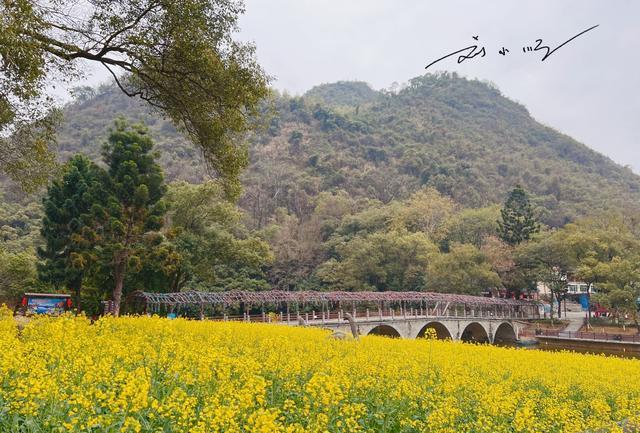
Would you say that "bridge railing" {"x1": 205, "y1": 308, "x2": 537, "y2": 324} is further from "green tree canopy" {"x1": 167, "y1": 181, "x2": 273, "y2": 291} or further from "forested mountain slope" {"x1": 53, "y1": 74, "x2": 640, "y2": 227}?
"forested mountain slope" {"x1": 53, "y1": 74, "x2": 640, "y2": 227}

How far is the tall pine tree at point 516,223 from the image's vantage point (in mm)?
49500

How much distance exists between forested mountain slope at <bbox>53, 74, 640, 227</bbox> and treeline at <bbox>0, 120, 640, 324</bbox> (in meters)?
6.63

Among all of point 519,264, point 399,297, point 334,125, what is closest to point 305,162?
point 334,125

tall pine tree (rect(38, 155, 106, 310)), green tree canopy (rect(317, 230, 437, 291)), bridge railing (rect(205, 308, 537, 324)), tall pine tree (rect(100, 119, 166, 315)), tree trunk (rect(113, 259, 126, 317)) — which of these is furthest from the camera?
green tree canopy (rect(317, 230, 437, 291))

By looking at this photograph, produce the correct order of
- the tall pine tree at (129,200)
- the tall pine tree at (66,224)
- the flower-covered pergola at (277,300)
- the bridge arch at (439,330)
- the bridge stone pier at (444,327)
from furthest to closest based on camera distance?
the bridge arch at (439,330)
the bridge stone pier at (444,327)
the tall pine tree at (66,224)
the flower-covered pergola at (277,300)
the tall pine tree at (129,200)

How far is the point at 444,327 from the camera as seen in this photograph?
3700cm

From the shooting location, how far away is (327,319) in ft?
96.6

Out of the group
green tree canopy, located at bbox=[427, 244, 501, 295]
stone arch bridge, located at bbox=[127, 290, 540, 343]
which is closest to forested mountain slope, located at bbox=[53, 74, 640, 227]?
green tree canopy, located at bbox=[427, 244, 501, 295]

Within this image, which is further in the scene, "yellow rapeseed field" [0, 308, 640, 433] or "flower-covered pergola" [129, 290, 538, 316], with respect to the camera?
"flower-covered pergola" [129, 290, 538, 316]

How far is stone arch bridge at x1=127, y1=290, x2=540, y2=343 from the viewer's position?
25.7 m

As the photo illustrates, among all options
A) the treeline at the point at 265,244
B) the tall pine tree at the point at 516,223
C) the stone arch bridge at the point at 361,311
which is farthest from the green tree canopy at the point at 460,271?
the tall pine tree at the point at 516,223

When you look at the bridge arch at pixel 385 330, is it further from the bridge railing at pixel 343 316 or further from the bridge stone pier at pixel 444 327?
the bridge railing at pixel 343 316

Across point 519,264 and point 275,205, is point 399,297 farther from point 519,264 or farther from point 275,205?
point 275,205

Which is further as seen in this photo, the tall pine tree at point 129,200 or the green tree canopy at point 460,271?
the green tree canopy at point 460,271
